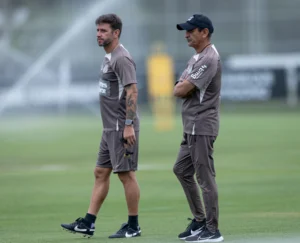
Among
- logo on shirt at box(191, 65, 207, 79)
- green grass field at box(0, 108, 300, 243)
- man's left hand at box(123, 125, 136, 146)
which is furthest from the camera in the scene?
green grass field at box(0, 108, 300, 243)

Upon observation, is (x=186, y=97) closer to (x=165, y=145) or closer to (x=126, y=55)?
(x=126, y=55)

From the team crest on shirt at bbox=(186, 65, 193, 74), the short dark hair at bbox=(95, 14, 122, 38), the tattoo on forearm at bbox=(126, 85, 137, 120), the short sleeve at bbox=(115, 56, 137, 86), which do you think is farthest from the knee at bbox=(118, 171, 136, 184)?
the short dark hair at bbox=(95, 14, 122, 38)

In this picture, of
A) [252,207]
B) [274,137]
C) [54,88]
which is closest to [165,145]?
[274,137]

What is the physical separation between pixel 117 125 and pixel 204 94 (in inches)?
44.9

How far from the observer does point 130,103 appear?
9.26m

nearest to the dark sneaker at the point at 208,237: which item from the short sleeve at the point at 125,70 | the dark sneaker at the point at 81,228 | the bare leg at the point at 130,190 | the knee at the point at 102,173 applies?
the bare leg at the point at 130,190

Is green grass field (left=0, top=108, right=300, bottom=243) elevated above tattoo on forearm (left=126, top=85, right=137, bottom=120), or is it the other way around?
tattoo on forearm (left=126, top=85, right=137, bottom=120)

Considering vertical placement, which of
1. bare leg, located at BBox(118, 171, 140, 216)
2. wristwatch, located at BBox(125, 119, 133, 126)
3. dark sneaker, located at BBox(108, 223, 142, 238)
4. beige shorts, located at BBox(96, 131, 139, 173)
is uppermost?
wristwatch, located at BBox(125, 119, 133, 126)

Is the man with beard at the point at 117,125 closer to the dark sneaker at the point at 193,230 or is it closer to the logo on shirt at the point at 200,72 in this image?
the dark sneaker at the point at 193,230

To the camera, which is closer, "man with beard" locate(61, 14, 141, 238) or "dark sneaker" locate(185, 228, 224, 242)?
"dark sneaker" locate(185, 228, 224, 242)

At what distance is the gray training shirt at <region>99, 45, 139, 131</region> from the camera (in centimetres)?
936

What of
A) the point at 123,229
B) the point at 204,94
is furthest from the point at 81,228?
the point at 204,94

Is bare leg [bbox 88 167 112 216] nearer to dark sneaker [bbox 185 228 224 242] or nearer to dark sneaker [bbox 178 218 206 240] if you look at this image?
dark sneaker [bbox 178 218 206 240]

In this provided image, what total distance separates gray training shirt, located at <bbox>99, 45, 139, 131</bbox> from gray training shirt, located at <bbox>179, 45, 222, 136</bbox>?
83 centimetres
